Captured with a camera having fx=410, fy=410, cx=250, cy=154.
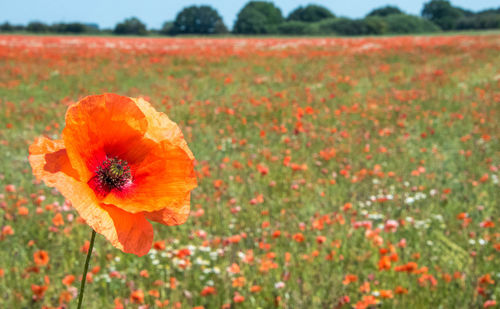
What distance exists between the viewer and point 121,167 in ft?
3.20

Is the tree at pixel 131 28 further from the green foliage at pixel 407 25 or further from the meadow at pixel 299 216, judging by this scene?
the meadow at pixel 299 216

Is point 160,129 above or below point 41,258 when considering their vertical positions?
above

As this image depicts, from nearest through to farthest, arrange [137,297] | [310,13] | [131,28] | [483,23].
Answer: [137,297]
[483,23]
[131,28]
[310,13]

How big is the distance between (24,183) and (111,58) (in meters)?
12.4

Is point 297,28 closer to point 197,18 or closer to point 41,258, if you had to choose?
point 197,18

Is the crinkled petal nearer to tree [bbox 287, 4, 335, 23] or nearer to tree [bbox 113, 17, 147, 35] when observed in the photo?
tree [bbox 113, 17, 147, 35]

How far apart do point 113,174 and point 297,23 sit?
7793 centimetres

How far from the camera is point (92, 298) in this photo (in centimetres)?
241

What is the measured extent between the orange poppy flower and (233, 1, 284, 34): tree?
73.2 meters

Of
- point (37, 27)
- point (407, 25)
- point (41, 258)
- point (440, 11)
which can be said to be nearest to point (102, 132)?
point (41, 258)

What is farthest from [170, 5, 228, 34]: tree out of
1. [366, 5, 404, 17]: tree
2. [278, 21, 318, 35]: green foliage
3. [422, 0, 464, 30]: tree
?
[422, 0, 464, 30]: tree

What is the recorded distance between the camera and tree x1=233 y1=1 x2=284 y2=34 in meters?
72.9

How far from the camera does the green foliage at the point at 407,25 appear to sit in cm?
6450

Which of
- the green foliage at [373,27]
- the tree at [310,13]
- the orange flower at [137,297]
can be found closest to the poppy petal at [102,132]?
the orange flower at [137,297]
